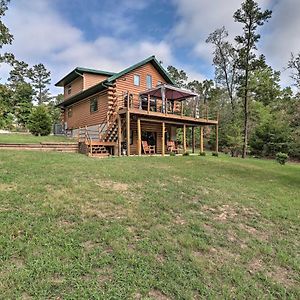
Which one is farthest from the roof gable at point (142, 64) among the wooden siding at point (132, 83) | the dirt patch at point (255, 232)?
the dirt patch at point (255, 232)

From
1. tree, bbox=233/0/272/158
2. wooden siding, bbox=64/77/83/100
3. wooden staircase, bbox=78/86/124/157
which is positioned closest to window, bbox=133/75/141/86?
wooden staircase, bbox=78/86/124/157

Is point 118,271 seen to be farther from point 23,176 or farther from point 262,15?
point 262,15

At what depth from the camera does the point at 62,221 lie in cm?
470

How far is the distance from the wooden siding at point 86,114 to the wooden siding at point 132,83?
1.13 metres

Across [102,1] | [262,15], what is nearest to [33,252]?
[102,1]

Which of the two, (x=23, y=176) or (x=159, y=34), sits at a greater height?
(x=159, y=34)

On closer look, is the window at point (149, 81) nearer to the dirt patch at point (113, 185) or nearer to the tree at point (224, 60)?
the tree at point (224, 60)

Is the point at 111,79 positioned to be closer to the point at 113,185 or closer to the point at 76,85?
A: the point at 76,85

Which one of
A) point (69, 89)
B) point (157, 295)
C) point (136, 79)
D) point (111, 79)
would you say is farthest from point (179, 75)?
point (157, 295)

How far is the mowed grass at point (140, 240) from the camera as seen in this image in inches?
130

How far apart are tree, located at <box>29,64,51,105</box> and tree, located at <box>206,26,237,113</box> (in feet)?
118

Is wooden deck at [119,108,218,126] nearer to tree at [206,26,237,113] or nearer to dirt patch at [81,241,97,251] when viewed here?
A: dirt patch at [81,241,97,251]

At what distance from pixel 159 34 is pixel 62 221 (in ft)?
51.0

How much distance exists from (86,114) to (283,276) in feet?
60.2
